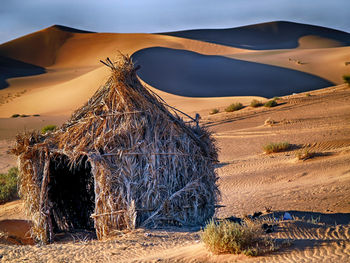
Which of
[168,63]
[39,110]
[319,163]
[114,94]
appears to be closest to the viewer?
[114,94]

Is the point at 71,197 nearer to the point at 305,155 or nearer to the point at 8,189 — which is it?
Answer: the point at 8,189

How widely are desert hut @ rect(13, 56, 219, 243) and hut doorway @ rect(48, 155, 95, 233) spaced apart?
88 cm

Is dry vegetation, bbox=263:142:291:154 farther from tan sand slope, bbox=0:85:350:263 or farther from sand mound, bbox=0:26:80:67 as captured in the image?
sand mound, bbox=0:26:80:67

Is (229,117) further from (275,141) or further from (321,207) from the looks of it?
(321,207)

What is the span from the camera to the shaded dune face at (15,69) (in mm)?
69250

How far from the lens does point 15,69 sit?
7619cm

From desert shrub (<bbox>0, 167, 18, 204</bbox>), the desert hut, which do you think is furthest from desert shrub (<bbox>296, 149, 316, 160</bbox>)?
desert shrub (<bbox>0, 167, 18, 204</bbox>)

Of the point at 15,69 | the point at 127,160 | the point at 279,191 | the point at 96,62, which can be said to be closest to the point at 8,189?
the point at 127,160

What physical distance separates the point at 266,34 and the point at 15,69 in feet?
235

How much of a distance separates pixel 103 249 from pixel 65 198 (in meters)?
3.34

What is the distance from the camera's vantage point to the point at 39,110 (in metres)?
38.1

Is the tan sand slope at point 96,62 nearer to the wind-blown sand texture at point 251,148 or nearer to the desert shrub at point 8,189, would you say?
the wind-blown sand texture at point 251,148

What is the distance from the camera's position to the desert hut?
22.3 feet

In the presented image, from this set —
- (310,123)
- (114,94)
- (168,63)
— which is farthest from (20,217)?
(168,63)
